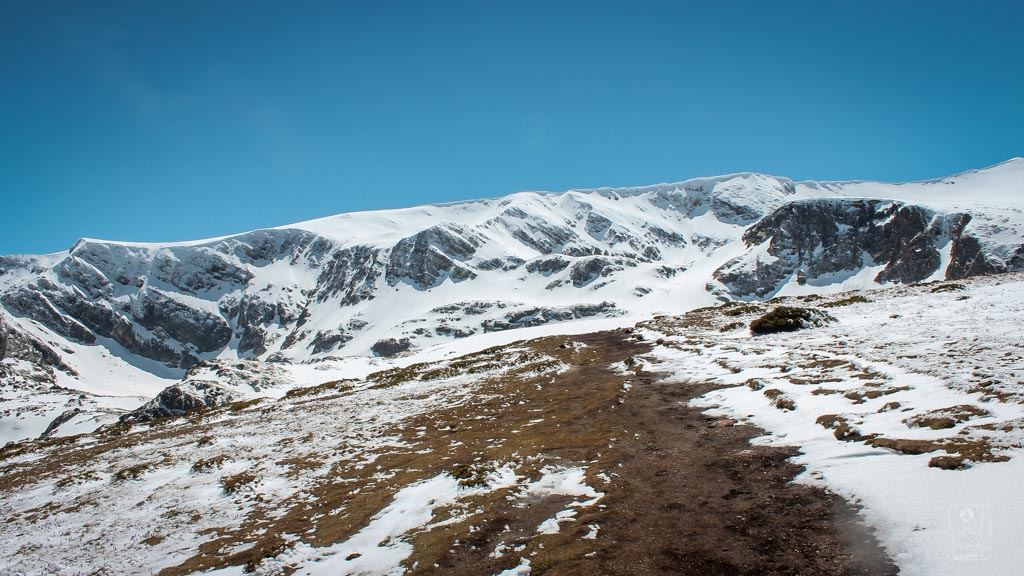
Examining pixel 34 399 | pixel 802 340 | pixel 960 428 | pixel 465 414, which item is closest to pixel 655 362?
pixel 802 340

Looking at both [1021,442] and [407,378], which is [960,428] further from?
[407,378]

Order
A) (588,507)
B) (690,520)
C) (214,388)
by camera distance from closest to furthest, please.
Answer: (690,520) → (588,507) → (214,388)

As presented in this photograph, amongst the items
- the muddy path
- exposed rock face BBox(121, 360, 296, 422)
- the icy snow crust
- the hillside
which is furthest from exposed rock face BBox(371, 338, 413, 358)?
the muddy path

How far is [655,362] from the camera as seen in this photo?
32.6 m

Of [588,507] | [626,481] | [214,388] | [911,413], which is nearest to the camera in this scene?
[588,507]

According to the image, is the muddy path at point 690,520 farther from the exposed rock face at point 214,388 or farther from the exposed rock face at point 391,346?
the exposed rock face at point 391,346

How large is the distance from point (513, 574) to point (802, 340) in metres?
28.1

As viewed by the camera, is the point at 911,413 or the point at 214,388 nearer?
the point at 911,413

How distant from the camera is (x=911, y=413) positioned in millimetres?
12484

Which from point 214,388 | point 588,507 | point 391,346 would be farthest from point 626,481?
point 391,346

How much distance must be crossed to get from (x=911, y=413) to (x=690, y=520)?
739 cm

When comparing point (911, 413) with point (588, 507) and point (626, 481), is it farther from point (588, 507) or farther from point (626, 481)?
point (588, 507)

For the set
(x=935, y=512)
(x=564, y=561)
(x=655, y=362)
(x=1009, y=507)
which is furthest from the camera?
(x=655, y=362)

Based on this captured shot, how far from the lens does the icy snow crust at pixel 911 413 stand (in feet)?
24.0
